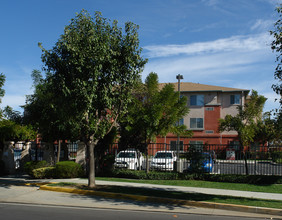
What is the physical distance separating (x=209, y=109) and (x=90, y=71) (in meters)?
32.7

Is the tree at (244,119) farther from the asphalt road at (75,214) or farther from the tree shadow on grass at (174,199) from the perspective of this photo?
the asphalt road at (75,214)

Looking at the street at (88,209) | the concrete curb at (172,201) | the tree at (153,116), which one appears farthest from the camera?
the tree at (153,116)

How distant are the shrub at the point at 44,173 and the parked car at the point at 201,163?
23.8 ft

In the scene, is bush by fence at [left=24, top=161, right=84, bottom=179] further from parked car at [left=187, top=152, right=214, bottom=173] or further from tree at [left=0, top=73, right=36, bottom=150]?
parked car at [left=187, top=152, right=214, bottom=173]

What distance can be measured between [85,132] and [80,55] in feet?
10.8

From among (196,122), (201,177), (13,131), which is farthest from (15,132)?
(196,122)

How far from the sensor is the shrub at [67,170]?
1631 centimetres

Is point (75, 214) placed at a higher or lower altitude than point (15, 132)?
lower

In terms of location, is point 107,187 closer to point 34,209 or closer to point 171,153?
point 34,209

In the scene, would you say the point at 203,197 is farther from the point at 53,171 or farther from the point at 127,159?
the point at 127,159

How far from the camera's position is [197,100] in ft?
144

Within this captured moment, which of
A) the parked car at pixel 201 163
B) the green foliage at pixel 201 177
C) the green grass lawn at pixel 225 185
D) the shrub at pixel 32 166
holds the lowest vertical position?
the green grass lawn at pixel 225 185

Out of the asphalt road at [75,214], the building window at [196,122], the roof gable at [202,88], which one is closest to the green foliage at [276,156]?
the asphalt road at [75,214]

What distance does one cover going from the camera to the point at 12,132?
1844cm
